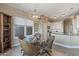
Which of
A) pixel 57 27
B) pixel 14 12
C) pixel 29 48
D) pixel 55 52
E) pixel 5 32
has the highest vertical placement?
pixel 14 12

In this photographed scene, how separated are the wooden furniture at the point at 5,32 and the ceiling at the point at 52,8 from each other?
1.16 feet

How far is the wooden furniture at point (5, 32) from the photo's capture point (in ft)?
8.98

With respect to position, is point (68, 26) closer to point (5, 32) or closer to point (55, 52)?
point (55, 52)

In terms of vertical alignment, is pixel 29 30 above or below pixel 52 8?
below

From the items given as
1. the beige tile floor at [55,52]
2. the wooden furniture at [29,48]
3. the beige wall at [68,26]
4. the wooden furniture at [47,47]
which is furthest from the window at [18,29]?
the beige wall at [68,26]

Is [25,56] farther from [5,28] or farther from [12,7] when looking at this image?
[12,7]

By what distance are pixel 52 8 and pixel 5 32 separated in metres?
1.23

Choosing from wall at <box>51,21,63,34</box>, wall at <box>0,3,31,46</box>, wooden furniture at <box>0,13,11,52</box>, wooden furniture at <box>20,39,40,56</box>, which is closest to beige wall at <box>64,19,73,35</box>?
wall at <box>51,21,63,34</box>

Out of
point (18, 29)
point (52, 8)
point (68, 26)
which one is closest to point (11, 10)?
point (18, 29)

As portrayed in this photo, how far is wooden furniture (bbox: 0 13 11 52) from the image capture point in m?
2.74

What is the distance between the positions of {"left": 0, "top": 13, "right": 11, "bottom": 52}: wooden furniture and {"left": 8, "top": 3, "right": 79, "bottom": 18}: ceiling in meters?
0.35

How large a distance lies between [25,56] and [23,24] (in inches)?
29.8

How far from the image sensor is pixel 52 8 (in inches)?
111

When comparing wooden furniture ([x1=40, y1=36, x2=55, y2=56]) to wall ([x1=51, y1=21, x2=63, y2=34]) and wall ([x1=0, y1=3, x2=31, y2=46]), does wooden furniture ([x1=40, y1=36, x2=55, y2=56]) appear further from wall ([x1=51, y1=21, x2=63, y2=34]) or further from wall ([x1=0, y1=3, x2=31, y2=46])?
wall ([x1=0, y1=3, x2=31, y2=46])
